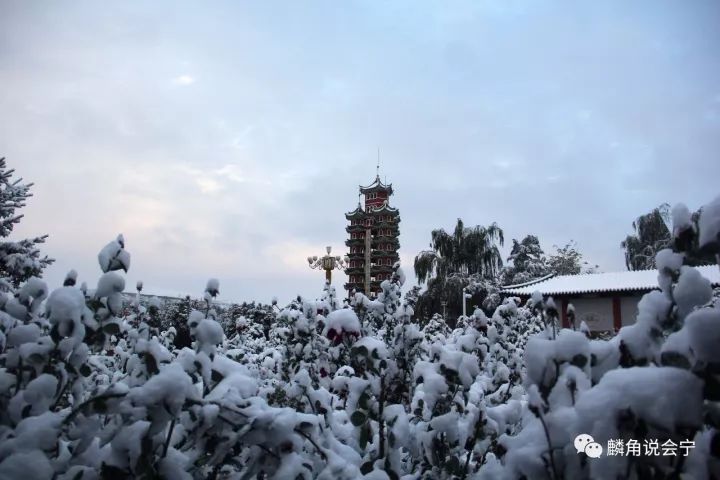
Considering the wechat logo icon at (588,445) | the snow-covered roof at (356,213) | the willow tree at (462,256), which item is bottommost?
the wechat logo icon at (588,445)

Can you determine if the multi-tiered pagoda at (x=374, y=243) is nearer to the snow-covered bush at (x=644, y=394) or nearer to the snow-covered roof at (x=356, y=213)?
the snow-covered roof at (x=356, y=213)

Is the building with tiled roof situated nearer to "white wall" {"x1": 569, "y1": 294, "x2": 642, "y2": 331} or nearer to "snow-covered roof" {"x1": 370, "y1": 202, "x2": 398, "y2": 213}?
"white wall" {"x1": 569, "y1": 294, "x2": 642, "y2": 331}

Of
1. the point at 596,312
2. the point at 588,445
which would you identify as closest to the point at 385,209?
the point at 596,312

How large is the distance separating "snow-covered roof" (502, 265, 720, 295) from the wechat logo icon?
1967cm

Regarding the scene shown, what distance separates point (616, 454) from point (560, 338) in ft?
0.92

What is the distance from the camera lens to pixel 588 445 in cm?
102

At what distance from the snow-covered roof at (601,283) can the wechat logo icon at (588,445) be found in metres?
19.7

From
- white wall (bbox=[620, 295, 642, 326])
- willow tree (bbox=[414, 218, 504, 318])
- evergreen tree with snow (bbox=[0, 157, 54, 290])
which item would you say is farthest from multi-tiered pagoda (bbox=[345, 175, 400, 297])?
evergreen tree with snow (bbox=[0, 157, 54, 290])

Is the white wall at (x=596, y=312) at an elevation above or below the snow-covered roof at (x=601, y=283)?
below

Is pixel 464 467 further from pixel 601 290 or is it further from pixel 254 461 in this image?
pixel 601 290

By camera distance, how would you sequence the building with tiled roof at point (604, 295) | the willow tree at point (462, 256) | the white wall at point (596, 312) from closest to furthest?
the building with tiled roof at point (604, 295), the white wall at point (596, 312), the willow tree at point (462, 256)

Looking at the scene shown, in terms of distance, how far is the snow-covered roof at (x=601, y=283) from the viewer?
2030 cm

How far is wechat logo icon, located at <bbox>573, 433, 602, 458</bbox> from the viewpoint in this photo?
993mm

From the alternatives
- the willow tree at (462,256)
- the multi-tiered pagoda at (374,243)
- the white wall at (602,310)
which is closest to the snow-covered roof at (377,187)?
the multi-tiered pagoda at (374,243)
